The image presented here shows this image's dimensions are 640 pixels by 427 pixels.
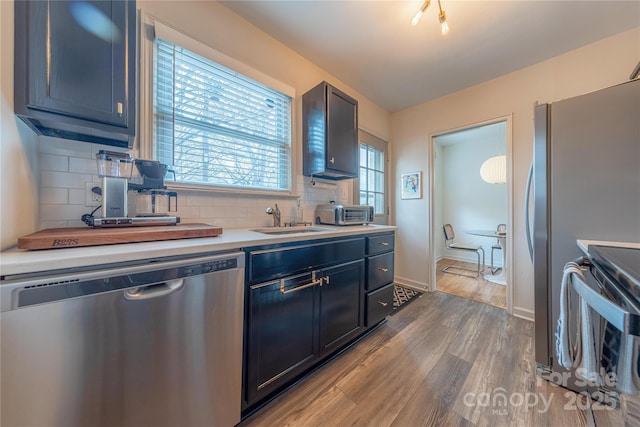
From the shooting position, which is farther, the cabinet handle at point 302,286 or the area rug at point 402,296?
the area rug at point 402,296

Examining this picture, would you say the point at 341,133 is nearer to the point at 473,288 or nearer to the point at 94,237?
the point at 94,237

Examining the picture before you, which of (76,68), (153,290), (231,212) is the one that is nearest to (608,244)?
(153,290)

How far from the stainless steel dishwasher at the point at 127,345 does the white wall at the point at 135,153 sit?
0.35m

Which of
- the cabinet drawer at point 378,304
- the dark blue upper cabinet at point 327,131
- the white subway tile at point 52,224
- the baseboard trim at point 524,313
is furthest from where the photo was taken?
the baseboard trim at point 524,313

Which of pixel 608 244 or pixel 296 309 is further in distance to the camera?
pixel 296 309

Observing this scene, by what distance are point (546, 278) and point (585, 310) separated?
0.77 metres

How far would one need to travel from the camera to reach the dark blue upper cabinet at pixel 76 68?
2.70 feet

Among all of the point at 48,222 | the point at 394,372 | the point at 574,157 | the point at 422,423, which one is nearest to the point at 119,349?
the point at 48,222

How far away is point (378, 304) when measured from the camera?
6.52 ft

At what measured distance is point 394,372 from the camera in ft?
4.92

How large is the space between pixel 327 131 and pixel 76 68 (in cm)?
157

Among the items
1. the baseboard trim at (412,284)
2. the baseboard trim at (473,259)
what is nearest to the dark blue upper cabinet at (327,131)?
the baseboard trim at (412,284)

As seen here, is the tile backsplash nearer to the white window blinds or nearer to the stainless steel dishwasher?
the white window blinds

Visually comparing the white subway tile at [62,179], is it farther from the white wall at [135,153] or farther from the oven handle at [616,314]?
the oven handle at [616,314]
